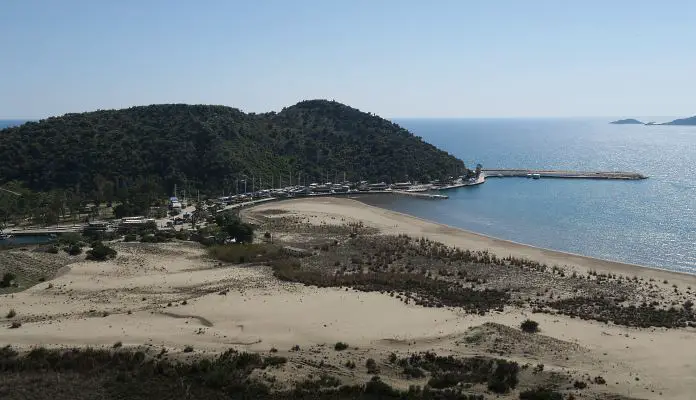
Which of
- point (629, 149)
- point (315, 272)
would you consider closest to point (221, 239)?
point (315, 272)

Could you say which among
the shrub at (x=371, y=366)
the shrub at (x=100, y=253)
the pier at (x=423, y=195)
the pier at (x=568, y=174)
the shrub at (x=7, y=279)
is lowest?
the shrub at (x=371, y=366)

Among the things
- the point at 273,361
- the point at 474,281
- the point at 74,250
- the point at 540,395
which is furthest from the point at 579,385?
the point at 74,250

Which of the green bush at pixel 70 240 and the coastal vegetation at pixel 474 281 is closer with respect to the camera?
the coastal vegetation at pixel 474 281

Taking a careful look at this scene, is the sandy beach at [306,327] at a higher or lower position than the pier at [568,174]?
lower

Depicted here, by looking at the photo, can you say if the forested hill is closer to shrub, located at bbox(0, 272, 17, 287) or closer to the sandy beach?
shrub, located at bbox(0, 272, 17, 287)

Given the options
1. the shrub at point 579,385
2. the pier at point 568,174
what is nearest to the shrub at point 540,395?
the shrub at point 579,385

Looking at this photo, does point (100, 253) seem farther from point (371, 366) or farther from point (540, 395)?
point (540, 395)

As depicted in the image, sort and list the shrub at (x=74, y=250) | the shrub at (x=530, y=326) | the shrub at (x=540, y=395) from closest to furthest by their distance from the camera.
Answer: the shrub at (x=540, y=395) → the shrub at (x=530, y=326) → the shrub at (x=74, y=250)

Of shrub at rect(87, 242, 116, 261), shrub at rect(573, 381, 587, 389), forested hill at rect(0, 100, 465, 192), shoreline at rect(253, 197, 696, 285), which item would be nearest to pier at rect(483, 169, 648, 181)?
forested hill at rect(0, 100, 465, 192)

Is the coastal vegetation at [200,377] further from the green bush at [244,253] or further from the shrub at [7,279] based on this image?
the green bush at [244,253]
